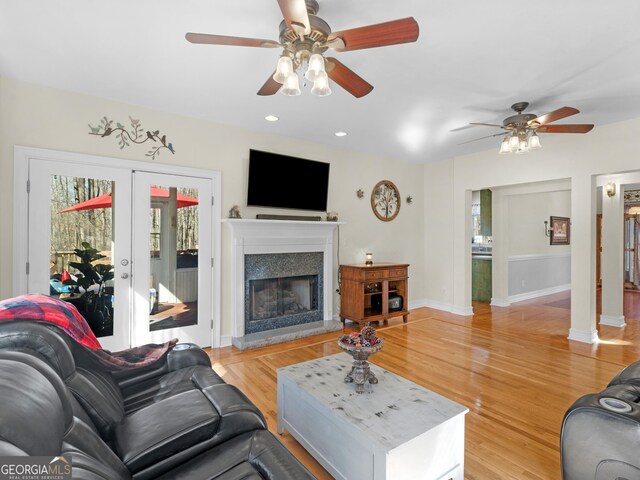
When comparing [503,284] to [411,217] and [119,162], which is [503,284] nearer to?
[411,217]

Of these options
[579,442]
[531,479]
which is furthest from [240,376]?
[579,442]

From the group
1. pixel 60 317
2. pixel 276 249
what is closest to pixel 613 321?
pixel 276 249

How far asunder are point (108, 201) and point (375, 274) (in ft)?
11.0

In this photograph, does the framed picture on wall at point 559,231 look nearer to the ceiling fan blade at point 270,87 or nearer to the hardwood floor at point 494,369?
the hardwood floor at point 494,369

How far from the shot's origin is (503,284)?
242 inches

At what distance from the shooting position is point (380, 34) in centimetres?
162

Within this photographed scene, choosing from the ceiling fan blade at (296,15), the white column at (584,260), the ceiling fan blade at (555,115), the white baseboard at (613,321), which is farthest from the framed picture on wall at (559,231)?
the ceiling fan blade at (296,15)

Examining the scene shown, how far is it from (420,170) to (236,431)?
18.2 feet

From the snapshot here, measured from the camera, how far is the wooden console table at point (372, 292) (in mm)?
4637

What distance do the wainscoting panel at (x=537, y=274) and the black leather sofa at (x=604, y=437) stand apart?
547 centimetres

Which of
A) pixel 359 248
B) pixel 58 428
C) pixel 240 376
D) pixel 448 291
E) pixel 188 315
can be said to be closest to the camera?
pixel 58 428

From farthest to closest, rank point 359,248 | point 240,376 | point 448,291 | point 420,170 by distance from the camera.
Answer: point 420,170 < point 448,291 < point 359,248 < point 240,376

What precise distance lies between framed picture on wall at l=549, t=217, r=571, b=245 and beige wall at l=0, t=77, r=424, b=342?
338 cm

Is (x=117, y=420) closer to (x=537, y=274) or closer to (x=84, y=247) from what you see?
(x=84, y=247)
